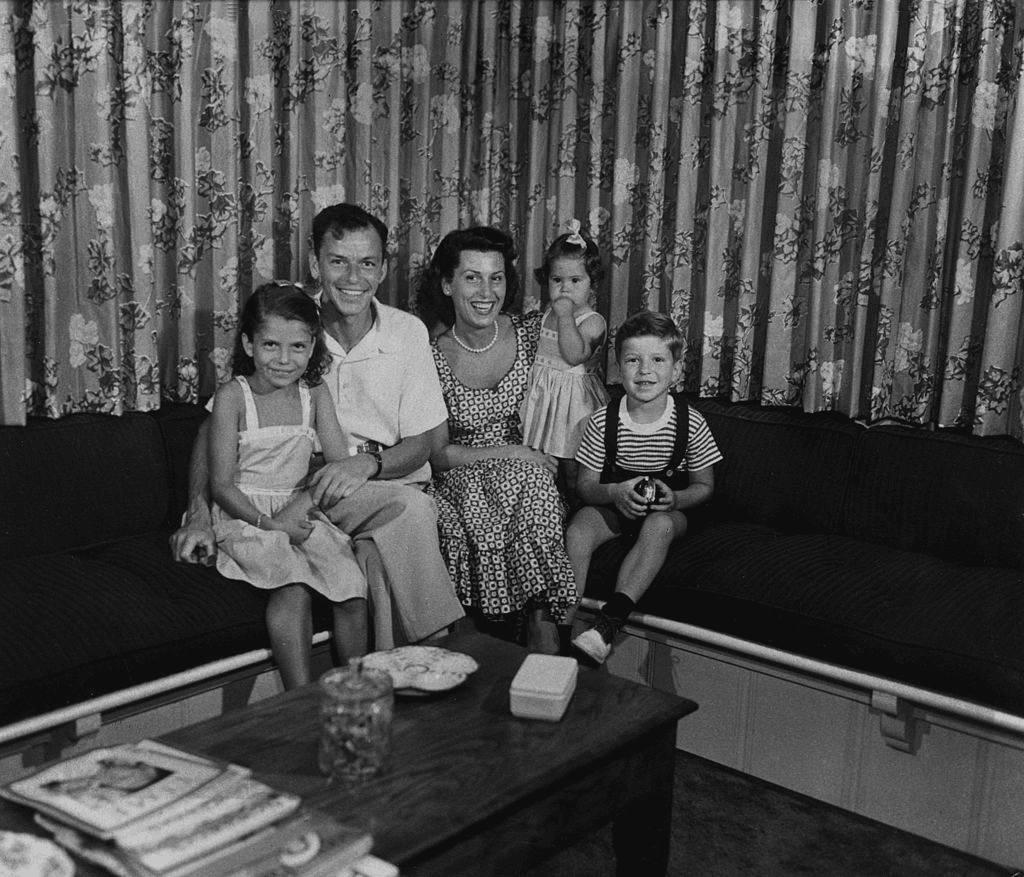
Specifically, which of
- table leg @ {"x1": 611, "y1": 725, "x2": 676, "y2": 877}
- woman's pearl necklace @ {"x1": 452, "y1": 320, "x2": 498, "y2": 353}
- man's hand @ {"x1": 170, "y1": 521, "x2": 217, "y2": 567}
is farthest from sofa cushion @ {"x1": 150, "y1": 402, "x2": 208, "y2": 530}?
table leg @ {"x1": 611, "y1": 725, "x2": 676, "y2": 877}

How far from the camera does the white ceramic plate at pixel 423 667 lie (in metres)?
1.88

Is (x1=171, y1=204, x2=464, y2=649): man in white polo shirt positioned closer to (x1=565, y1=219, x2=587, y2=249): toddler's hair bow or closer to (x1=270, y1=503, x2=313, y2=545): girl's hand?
(x1=270, y1=503, x2=313, y2=545): girl's hand

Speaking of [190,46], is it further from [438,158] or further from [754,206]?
[754,206]

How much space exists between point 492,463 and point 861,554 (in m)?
0.95

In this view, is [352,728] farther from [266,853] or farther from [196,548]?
[196,548]

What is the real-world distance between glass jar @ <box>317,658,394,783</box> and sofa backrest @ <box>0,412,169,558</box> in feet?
4.31

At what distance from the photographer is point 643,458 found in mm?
2973

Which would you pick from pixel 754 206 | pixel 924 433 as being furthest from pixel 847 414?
pixel 754 206

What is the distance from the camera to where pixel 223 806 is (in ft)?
4.68

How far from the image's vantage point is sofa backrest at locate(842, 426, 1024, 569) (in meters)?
2.67

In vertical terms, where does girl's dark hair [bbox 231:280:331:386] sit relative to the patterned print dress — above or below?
above

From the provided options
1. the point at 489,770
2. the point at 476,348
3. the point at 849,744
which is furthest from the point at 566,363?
the point at 489,770

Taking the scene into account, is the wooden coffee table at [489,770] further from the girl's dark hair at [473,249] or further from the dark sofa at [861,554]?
the girl's dark hair at [473,249]

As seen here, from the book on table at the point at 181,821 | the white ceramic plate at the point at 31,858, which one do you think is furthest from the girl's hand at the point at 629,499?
the white ceramic plate at the point at 31,858
